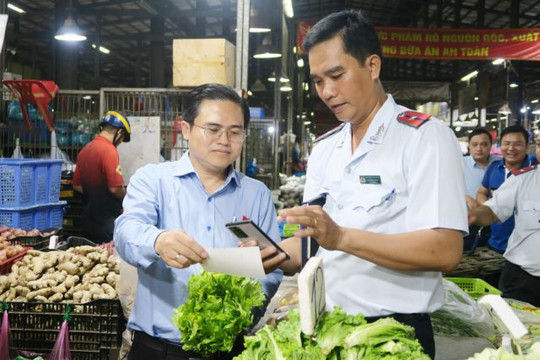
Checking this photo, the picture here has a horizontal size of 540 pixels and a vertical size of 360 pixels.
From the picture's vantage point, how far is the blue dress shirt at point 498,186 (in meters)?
6.02

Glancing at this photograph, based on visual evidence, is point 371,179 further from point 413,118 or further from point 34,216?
point 34,216

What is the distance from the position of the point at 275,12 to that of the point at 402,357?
1379 cm

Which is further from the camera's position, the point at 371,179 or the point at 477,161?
the point at 477,161

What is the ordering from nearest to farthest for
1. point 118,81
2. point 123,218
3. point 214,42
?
point 123,218 < point 214,42 < point 118,81

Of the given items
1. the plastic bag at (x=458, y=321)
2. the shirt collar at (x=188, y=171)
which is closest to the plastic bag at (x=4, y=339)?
the shirt collar at (x=188, y=171)

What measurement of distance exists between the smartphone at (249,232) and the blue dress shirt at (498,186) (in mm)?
4916

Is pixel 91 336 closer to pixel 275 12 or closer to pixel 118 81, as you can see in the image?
pixel 275 12

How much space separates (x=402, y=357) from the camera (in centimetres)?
148

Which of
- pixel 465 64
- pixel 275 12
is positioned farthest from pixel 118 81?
pixel 275 12

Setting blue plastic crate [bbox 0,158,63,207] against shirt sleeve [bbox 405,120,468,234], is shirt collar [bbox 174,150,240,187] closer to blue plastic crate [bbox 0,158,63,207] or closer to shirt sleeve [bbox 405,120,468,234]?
shirt sleeve [bbox 405,120,468,234]

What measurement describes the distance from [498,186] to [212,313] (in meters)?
5.62

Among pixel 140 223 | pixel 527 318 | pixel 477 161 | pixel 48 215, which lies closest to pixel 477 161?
pixel 477 161

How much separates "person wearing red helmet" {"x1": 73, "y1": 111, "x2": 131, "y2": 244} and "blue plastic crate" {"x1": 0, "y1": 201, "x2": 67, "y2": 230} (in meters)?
0.33

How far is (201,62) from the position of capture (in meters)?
4.81
